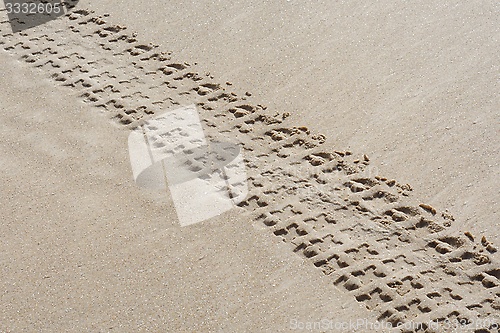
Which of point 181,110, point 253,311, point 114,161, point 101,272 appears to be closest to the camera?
point 253,311

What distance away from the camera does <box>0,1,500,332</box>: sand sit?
129 inches

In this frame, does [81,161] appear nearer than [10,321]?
No

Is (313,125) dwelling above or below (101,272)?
above

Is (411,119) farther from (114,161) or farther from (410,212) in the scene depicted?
(114,161)

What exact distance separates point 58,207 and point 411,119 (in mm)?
2122

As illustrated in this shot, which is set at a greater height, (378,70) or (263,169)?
(378,70)

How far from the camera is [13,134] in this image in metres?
4.29

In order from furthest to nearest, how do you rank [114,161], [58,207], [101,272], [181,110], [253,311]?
[181,110] < [114,161] < [58,207] < [101,272] < [253,311]

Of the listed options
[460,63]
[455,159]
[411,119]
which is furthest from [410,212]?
[460,63]

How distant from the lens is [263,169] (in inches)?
154

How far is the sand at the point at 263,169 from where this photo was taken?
3279mm

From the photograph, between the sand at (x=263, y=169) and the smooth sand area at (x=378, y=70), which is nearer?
the sand at (x=263, y=169)

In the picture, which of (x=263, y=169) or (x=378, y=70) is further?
(x=378, y=70)

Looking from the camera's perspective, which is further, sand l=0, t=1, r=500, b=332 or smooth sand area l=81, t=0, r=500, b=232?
smooth sand area l=81, t=0, r=500, b=232
